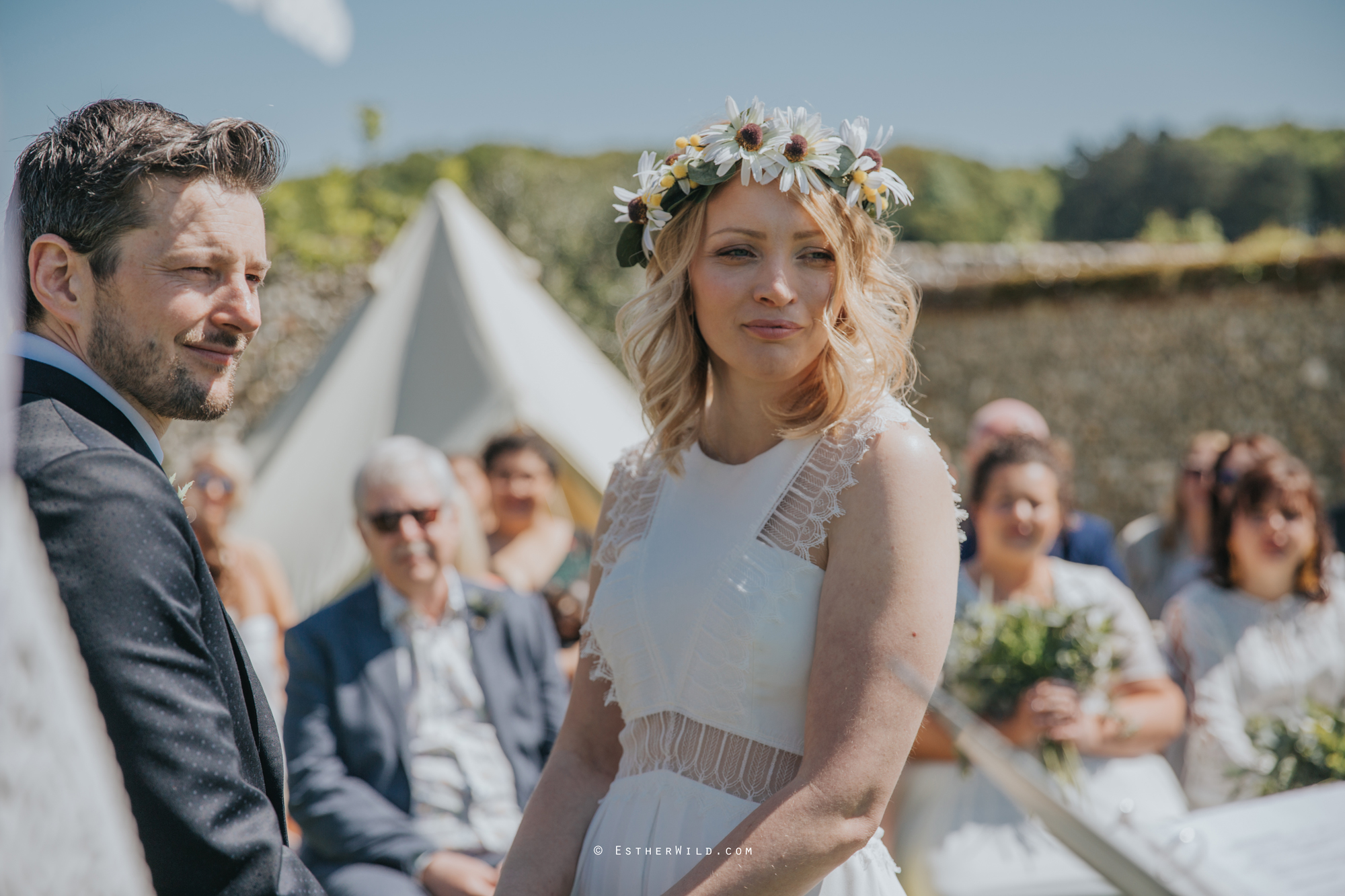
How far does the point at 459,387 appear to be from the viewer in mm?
6258

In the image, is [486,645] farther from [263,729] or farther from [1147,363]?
[1147,363]

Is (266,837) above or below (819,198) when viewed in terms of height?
below

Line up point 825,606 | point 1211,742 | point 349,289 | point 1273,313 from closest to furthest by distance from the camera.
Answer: point 825,606, point 1211,742, point 1273,313, point 349,289

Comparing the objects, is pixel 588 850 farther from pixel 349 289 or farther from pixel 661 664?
pixel 349 289

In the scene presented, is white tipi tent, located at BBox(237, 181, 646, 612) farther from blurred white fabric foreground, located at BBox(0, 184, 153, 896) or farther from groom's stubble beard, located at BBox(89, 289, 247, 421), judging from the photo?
blurred white fabric foreground, located at BBox(0, 184, 153, 896)

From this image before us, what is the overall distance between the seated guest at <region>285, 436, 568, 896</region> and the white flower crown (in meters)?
1.77

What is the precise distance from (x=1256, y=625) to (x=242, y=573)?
4158 millimetres

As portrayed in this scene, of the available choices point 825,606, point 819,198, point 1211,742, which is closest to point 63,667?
point 825,606

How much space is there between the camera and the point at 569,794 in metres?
1.77

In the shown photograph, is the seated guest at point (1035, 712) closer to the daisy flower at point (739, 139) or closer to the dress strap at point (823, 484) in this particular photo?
the dress strap at point (823, 484)

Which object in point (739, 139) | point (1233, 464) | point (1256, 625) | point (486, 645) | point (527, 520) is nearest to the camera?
point (739, 139)

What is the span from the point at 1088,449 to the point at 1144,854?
11.6 m

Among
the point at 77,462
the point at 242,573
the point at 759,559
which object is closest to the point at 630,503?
the point at 759,559

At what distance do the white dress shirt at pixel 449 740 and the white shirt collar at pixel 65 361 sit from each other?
1.91 meters
